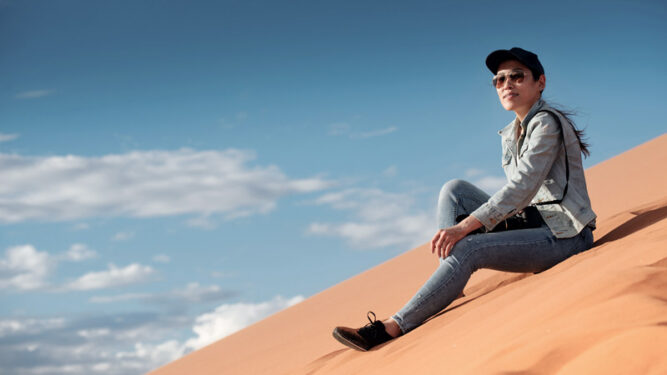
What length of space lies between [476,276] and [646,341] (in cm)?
523

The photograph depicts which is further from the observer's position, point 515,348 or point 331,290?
point 331,290

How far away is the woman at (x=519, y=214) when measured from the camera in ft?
10.4

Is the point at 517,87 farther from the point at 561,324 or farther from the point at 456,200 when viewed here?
the point at 561,324

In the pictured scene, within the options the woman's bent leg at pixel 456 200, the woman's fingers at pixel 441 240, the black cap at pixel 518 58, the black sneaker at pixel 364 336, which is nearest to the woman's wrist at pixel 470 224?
the woman's fingers at pixel 441 240

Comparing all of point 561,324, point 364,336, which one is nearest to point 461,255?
point 364,336

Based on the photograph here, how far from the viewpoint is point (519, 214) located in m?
3.50

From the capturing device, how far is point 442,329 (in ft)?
9.32

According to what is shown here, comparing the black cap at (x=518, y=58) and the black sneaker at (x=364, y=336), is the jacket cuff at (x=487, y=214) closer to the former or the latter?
the black sneaker at (x=364, y=336)

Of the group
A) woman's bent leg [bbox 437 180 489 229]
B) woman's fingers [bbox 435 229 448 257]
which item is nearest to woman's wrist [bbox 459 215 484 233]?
woman's fingers [bbox 435 229 448 257]

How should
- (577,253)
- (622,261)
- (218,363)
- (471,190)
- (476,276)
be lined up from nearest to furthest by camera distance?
(622,261)
(577,253)
(471,190)
(476,276)
(218,363)

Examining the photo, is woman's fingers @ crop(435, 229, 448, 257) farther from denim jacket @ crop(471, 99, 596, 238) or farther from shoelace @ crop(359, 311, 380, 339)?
shoelace @ crop(359, 311, 380, 339)

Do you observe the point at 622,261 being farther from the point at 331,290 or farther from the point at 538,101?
the point at 331,290

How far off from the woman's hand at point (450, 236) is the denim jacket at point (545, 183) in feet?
0.16

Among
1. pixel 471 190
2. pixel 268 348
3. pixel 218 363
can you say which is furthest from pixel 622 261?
pixel 218 363
